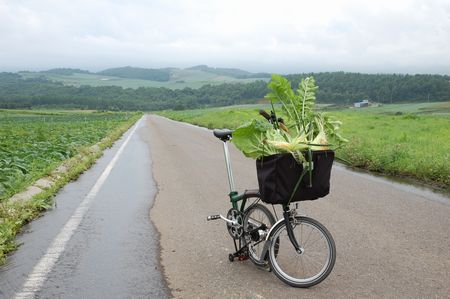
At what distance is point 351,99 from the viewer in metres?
79.4

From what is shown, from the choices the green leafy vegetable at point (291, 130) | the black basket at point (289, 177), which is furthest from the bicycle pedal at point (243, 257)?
the green leafy vegetable at point (291, 130)

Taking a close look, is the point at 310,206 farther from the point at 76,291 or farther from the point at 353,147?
the point at 353,147

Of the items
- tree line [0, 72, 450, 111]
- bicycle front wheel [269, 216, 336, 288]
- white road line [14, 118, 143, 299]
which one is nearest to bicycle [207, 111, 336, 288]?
bicycle front wheel [269, 216, 336, 288]

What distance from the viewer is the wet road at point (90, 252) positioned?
12.9ft

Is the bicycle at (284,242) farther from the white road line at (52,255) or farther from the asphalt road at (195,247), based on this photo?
the white road line at (52,255)

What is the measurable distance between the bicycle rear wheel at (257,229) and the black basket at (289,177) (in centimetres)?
63

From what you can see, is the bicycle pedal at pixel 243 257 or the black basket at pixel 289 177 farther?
the bicycle pedal at pixel 243 257

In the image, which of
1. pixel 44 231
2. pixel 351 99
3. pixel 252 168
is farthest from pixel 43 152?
pixel 351 99

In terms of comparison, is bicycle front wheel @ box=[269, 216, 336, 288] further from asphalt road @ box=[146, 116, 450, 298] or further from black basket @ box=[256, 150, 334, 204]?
black basket @ box=[256, 150, 334, 204]

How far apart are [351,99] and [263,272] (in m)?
79.1

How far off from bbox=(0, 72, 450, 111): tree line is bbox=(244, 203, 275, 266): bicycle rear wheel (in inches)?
49.8

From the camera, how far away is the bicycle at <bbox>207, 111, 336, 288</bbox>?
391 centimetres

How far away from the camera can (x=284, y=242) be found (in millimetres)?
4305

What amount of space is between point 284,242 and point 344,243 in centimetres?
119
